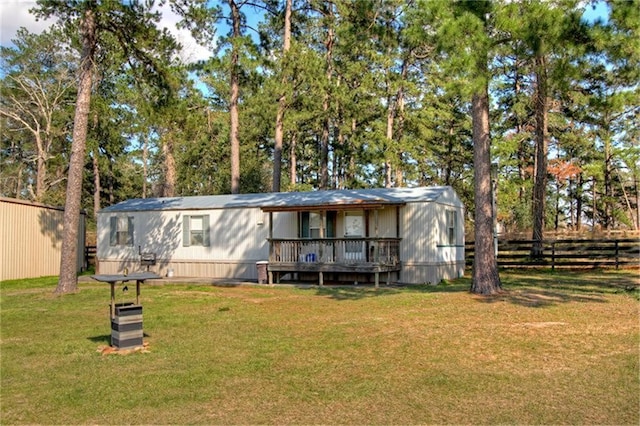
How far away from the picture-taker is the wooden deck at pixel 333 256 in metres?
17.1

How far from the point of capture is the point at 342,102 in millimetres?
28172

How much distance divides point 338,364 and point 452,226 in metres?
13.4

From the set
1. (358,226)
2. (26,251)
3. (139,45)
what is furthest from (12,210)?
(358,226)

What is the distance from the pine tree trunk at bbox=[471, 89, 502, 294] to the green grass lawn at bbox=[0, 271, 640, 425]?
3.09 ft

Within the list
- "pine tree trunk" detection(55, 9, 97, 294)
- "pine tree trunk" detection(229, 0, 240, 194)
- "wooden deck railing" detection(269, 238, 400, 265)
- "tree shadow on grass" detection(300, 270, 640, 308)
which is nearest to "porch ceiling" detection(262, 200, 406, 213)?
"wooden deck railing" detection(269, 238, 400, 265)

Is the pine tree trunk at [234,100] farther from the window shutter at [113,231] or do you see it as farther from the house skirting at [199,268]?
the window shutter at [113,231]

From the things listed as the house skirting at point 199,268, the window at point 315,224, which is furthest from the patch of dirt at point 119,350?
the house skirting at point 199,268

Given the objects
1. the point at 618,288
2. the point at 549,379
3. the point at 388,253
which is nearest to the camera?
the point at 549,379

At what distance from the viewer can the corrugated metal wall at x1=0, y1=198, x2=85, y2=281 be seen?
62.4ft

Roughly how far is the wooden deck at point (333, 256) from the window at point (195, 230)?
12.2 ft

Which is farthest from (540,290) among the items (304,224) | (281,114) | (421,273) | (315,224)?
(281,114)

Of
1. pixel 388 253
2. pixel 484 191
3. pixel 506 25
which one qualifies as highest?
pixel 506 25

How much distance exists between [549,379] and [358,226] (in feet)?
42.2

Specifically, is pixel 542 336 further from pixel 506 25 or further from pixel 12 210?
pixel 12 210
